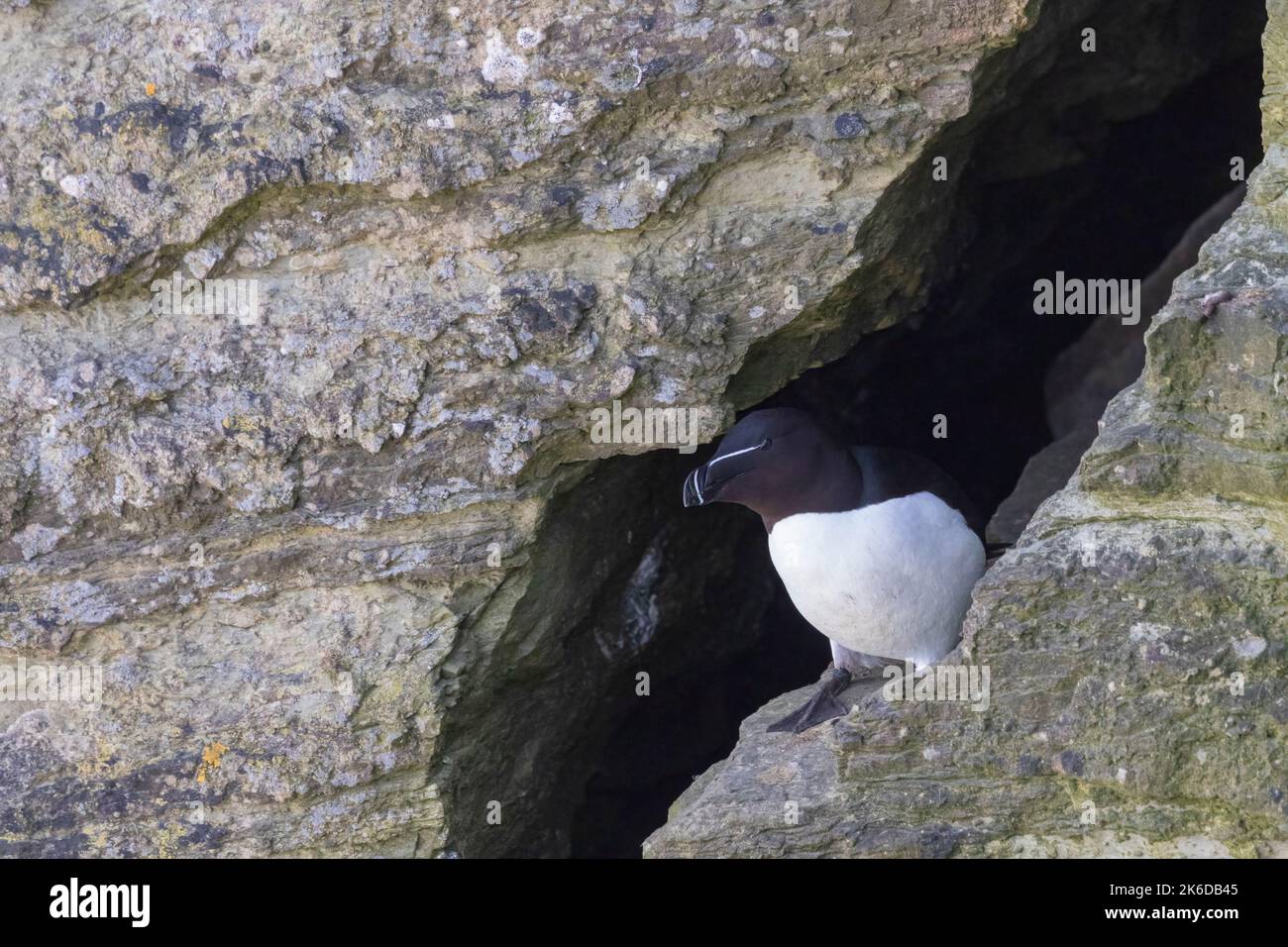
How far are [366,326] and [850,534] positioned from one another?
1716mm

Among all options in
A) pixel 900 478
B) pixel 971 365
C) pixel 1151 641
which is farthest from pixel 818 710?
pixel 971 365

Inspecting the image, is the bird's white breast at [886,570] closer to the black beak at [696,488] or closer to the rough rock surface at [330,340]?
the black beak at [696,488]

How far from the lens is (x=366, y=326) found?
4625mm

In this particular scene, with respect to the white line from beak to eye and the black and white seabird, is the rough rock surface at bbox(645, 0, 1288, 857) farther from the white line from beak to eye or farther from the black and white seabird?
the white line from beak to eye

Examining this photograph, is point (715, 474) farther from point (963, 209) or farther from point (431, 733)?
point (963, 209)

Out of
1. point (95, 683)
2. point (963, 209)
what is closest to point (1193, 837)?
point (963, 209)

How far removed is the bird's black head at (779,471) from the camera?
4.53 metres

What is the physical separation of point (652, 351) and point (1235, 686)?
6.52ft

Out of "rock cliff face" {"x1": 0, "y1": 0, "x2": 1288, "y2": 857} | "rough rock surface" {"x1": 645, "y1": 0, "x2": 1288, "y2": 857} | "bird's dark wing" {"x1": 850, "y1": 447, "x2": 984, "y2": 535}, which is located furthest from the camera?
"bird's dark wing" {"x1": 850, "y1": 447, "x2": 984, "y2": 535}

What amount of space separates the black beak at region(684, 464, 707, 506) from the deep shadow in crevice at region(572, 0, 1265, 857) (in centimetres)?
112

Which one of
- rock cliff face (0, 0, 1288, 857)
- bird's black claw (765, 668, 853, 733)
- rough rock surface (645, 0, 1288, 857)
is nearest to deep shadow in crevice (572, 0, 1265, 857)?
bird's black claw (765, 668, 853, 733)

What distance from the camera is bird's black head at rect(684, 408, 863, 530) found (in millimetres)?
4531

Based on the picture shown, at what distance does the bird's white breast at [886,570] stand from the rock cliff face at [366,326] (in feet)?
1.56

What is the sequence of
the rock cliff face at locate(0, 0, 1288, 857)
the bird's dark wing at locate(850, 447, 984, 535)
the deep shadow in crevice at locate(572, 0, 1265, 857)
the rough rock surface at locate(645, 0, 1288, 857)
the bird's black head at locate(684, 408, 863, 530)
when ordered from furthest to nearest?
1. the deep shadow in crevice at locate(572, 0, 1265, 857)
2. the bird's dark wing at locate(850, 447, 984, 535)
3. the bird's black head at locate(684, 408, 863, 530)
4. the rock cliff face at locate(0, 0, 1288, 857)
5. the rough rock surface at locate(645, 0, 1288, 857)
